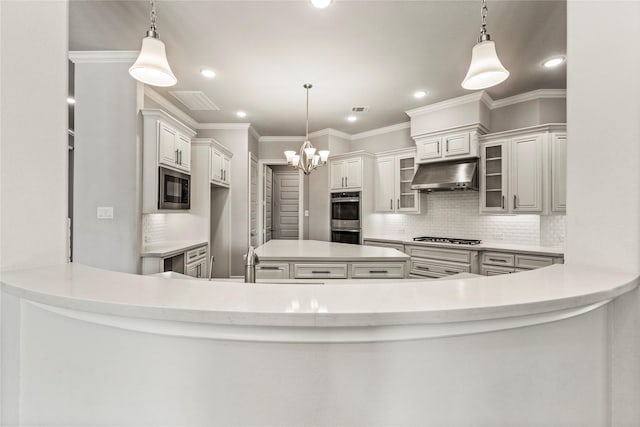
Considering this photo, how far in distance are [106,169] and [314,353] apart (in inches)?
128

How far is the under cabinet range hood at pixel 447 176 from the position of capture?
3.85m

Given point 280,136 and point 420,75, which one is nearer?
point 420,75

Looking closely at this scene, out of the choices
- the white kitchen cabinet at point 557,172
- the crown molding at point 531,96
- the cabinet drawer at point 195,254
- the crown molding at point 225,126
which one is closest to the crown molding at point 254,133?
the crown molding at point 225,126

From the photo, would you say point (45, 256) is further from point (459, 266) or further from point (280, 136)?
point (280, 136)

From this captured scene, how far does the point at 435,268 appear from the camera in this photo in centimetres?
399

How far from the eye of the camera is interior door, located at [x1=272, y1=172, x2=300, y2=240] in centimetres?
712

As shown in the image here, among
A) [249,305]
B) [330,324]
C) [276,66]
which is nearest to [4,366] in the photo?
[249,305]

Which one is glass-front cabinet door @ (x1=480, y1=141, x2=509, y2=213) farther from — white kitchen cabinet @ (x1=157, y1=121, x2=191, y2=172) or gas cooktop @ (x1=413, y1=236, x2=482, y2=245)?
white kitchen cabinet @ (x1=157, y1=121, x2=191, y2=172)

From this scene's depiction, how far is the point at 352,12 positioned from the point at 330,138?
3310mm

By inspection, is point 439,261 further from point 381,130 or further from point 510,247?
point 381,130

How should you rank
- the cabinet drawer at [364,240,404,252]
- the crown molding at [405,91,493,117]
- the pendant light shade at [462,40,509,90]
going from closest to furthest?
the pendant light shade at [462,40,509,90] → the crown molding at [405,91,493,117] → the cabinet drawer at [364,240,404,252]

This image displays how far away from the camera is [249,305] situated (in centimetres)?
74

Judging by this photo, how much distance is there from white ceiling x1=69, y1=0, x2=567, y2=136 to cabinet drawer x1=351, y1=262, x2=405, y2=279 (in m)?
2.07

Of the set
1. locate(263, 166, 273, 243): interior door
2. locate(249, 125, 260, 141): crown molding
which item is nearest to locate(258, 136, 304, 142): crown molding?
locate(249, 125, 260, 141): crown molding
